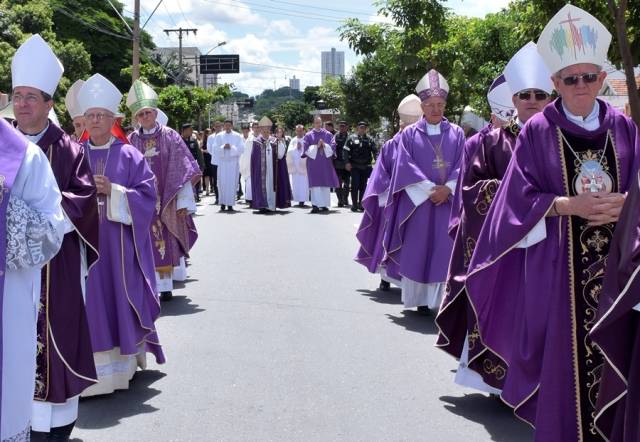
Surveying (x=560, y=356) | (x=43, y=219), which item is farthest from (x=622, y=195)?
(x=43, y=219)

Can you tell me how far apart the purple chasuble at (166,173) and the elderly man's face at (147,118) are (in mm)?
110

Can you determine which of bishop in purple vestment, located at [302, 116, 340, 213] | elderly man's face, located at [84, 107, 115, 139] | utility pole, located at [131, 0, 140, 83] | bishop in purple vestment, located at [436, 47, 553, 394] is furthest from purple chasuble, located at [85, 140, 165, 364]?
utility pole, located at [131, 0, 140, 83]

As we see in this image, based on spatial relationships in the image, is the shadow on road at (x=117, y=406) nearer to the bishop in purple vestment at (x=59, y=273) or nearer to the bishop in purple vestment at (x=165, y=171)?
the bishop in purple vestment at (x=59, y=273)

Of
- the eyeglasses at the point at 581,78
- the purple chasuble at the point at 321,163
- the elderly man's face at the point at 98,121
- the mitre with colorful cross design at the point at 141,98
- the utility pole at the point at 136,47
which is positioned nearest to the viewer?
the eyeglasses at the point at 581,78

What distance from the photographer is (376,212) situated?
10375mm

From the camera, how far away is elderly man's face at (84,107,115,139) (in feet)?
20.6

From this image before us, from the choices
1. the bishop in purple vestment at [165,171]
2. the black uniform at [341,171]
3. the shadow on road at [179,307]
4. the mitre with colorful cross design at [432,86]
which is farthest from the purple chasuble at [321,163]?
the mitre with colorful cross design at [432,86]

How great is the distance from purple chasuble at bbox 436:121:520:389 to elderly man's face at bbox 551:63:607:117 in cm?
104

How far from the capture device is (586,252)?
461 cm

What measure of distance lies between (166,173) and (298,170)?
13.6 m

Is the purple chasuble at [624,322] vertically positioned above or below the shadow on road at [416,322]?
above

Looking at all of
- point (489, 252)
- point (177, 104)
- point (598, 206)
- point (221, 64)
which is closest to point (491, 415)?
point (489, 252)

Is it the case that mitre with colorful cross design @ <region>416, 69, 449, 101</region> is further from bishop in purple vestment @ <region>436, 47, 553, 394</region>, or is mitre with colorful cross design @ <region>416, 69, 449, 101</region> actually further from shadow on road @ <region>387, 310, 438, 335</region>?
shadow on road @ <region>387, 310, 438, 335</region>

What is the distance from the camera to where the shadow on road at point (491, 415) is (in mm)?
5418
